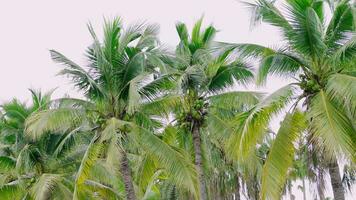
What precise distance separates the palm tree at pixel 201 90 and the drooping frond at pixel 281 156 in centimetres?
437

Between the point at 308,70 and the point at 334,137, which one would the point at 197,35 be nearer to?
the point at 308,70

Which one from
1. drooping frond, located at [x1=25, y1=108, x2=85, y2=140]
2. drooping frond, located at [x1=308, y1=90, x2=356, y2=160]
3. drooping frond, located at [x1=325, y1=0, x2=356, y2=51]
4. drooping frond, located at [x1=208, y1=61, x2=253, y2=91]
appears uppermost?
drooping frond, located at [x1=208, y1=61, x2=253, y2=91]

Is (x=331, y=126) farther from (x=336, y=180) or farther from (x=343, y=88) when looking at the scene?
(x=336, y=180)

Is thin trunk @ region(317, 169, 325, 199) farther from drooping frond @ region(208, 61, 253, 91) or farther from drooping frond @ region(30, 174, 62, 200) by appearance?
drooping frond @ region(30, 174, 62, 200)

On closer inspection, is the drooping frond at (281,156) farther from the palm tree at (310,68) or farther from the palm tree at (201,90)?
the palm tree at (201,90)

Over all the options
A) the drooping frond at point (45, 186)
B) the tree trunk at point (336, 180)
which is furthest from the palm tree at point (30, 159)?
the tree trunk at point (336, 180)

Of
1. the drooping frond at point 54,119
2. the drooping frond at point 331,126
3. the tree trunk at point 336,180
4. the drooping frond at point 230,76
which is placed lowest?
the tree trunk at point 336,180

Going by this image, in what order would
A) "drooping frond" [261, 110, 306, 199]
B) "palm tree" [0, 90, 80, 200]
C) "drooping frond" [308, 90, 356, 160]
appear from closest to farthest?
"drooping frond" [308, 90, 356, 160] → "drooping frond" [261, 110, 306, 199] → "palm tree" [0, 90, 80, 200]

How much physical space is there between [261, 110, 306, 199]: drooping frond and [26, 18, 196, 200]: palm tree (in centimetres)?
370

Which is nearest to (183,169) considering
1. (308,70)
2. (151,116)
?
(151,116)

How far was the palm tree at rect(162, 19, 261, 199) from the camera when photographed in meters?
17.8

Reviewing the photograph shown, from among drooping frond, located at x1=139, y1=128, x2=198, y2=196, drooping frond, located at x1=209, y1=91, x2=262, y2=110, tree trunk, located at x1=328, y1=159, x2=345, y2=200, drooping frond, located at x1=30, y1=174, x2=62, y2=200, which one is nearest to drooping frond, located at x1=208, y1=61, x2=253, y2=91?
drooping frond, located at x1=209, y1=91, x2=262, y2=110

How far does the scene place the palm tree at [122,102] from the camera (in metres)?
16.4

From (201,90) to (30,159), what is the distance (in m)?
6.24
